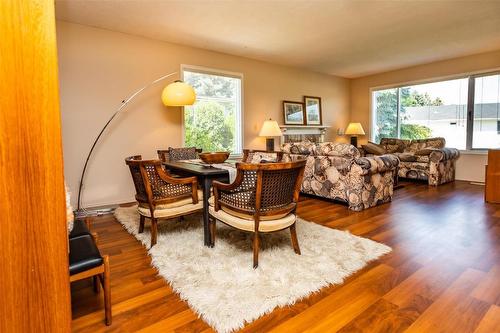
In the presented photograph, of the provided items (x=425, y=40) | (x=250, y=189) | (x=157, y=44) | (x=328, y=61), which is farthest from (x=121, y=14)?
(x=425, y=40)

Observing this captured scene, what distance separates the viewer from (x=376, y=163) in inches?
154

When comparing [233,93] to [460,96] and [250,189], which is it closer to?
[250,189]

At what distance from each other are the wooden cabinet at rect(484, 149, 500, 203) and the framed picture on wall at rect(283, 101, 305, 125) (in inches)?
137

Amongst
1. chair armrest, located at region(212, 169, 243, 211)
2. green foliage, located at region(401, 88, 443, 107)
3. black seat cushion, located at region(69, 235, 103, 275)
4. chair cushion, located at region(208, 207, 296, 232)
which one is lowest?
chair cushion, located at region(208, 207, 296, 232)

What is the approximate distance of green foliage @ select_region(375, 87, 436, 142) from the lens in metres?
6.60

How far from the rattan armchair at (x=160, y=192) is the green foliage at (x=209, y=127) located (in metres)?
2.31

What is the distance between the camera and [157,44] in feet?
14.8

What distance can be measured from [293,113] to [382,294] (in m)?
5.00

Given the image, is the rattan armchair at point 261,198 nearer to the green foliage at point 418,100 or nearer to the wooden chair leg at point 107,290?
the wooden chair leg at point 107,290

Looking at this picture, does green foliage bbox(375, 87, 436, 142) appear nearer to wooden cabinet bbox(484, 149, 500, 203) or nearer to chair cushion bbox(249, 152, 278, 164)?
wooden cabinet bbox(484, 149, 500, 203)

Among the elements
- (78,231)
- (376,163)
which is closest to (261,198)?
(78,231)

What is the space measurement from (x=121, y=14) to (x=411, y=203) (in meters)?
4.64

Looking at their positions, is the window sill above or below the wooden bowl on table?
below

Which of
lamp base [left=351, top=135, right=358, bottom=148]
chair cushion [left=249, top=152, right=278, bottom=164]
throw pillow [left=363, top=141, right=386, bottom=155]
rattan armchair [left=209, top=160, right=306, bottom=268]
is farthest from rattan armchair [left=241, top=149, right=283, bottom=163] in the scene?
lamp base [left=351, top=135, right=358, bottom=148]
